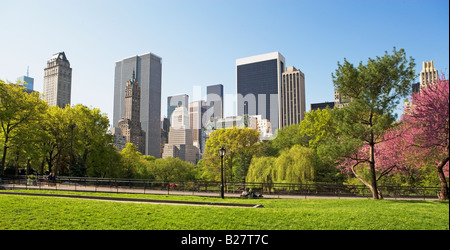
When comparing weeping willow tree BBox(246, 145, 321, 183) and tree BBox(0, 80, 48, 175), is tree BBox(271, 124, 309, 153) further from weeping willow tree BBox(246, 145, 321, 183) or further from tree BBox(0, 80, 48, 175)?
tree BBox(0, 80, 48, 175)

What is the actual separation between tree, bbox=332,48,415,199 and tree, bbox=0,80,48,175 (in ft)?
99.7

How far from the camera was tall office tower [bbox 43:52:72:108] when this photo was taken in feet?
631

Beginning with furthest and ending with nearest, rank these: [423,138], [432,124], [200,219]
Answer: [423,138] < [432,124] < [200,219]

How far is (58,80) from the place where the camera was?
193 m

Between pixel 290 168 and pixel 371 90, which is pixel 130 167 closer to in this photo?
pixel 290 168

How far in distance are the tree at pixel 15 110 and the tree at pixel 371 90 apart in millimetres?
30394

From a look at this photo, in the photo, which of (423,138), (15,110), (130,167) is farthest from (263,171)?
(130,167)

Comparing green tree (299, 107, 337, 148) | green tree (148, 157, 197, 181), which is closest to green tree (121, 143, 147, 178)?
green tree (148, 157, 197, 181)

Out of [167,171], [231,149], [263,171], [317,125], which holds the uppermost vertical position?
[317,125]

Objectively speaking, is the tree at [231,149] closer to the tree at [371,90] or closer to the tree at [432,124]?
the tree at [371,90]

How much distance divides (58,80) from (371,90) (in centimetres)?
20545
